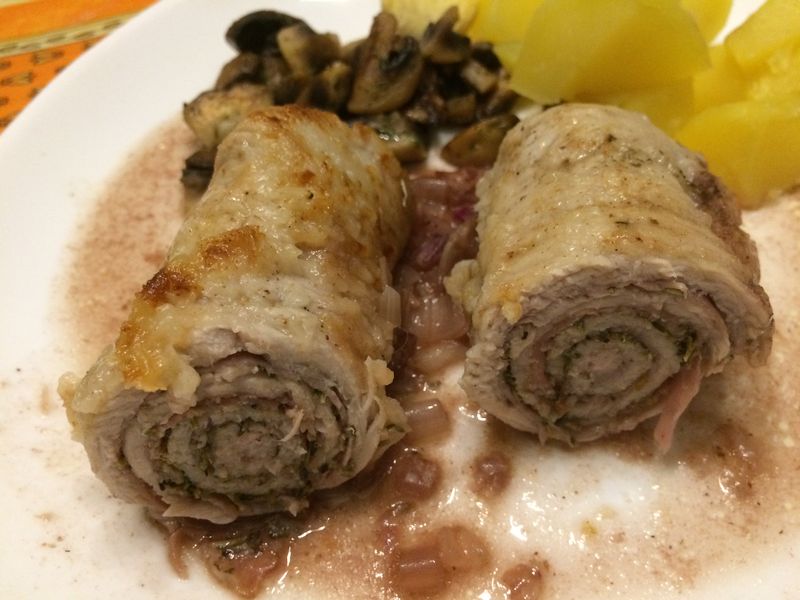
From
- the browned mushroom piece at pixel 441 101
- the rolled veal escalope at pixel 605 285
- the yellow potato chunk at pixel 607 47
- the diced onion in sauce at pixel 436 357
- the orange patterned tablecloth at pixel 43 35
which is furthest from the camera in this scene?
the orange patterned tablecloth at pixel 43 35

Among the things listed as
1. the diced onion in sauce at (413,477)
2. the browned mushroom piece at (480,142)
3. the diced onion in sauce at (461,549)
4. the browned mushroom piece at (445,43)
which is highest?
the browned mushroom piece at (445,43)

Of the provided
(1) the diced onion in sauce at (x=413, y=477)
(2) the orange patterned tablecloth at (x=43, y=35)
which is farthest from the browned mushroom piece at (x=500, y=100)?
(2) the orange patterned tablecloth at (x=43, y=35)

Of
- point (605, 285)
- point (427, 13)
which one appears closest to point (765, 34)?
point (427, 13)

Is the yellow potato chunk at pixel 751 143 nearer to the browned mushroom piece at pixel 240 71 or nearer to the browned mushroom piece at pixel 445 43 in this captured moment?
the browned mushroom piece at pixel 445 43

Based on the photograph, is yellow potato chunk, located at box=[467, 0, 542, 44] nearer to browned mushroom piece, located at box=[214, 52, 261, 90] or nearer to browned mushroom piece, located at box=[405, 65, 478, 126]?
browned mushroom piece, located at box=[405, 65, 478, 126]

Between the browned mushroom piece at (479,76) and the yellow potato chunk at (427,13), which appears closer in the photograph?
the browned mushroom piece at (479,76)

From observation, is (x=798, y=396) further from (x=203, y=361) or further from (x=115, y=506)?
(x=115, y=506)

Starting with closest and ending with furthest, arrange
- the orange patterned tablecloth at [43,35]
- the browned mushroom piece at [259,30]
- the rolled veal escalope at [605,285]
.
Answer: the rolled veal escalope at [605,285] < the browned mushroom piece at [259,30] < the orange patterned tablecloth at [43,35]
